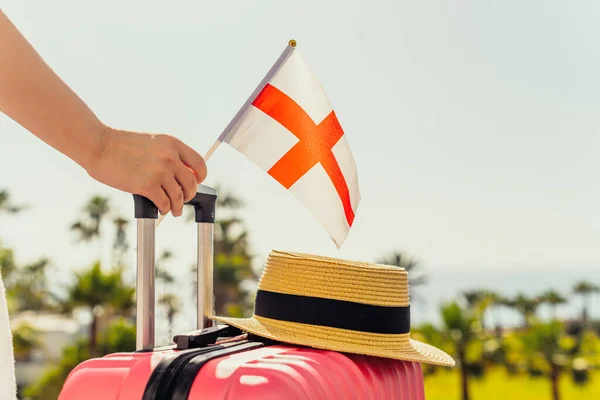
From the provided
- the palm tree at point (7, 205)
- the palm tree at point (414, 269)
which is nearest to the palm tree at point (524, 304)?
the palm tree at point (414, 269)

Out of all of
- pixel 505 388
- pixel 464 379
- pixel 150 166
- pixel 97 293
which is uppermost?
pixel 150 166

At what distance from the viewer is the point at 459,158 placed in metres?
41.8

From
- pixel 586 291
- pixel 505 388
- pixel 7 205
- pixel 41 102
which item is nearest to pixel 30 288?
pixel 7 205

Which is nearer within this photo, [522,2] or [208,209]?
[208,209]

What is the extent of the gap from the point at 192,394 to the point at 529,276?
48.7 meters

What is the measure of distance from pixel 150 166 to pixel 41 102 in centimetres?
15

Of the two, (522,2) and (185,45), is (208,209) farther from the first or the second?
(522,2)

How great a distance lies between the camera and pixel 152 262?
1055 millimetres

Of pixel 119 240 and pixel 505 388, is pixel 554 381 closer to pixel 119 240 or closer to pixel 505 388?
pixel 505 388

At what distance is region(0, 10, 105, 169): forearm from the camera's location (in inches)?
29.9

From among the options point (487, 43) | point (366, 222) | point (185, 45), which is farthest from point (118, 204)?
point (487, 43)

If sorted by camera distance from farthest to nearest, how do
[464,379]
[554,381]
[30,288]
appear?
[30,288], [464,379], [554,381]

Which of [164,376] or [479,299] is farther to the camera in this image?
[479,299]

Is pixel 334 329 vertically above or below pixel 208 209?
below
